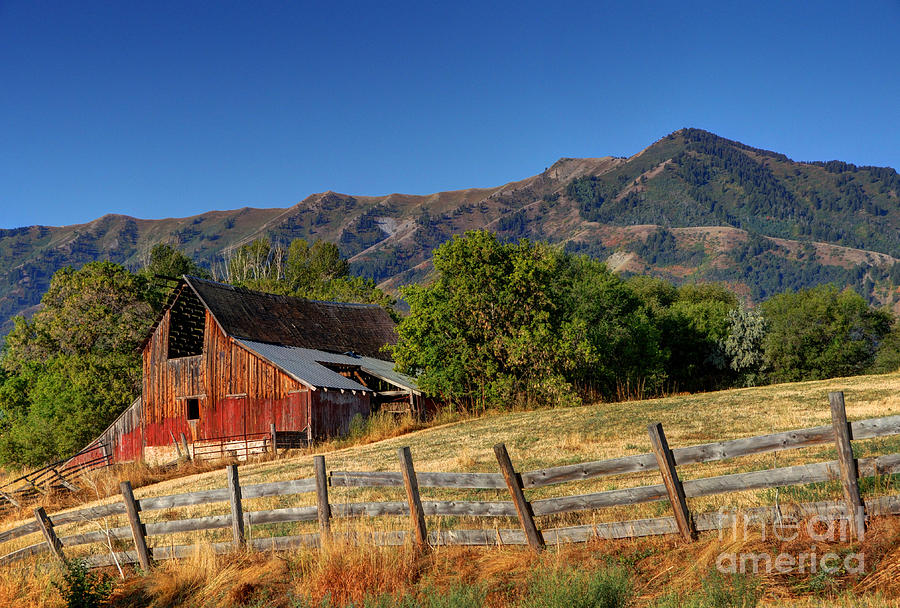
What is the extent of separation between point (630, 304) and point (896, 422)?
5597 centimetres

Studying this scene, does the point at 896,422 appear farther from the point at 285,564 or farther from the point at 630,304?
the point at 630,304

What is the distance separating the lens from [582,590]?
8.89m

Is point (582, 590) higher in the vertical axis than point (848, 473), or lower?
lower

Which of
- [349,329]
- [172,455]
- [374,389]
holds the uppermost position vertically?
[349,329]

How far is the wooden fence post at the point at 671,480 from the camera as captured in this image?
9.53 meters

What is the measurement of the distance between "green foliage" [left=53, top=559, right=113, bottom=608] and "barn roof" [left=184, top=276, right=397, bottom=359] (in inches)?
1099

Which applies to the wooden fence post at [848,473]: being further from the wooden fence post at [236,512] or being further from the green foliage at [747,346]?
the green foliage at [747,346]

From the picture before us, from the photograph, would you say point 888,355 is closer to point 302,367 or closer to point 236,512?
point 302,367

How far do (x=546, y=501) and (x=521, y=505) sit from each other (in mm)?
362

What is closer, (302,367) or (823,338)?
(302,367)

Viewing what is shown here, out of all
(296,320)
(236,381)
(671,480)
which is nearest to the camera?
(671,480)

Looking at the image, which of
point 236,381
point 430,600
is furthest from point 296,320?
point 430,600

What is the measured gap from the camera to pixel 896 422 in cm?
876

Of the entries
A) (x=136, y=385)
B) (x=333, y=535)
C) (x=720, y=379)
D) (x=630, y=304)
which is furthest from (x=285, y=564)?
(x=720, y=379)
